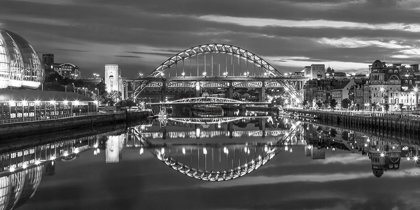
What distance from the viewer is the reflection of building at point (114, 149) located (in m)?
32.6

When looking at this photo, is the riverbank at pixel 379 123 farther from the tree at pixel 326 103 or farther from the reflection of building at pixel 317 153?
the tree at pixel 326 103

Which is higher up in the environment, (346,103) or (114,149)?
(346,103)

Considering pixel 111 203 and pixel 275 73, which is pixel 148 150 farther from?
pixel 275 73

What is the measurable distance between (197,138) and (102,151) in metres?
16.1

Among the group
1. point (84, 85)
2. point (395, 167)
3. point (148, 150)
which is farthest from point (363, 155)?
point (84, 85)

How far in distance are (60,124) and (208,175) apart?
27.4m

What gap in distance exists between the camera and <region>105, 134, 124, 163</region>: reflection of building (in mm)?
32644

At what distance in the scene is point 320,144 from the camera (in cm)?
4181

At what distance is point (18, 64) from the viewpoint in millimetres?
60344

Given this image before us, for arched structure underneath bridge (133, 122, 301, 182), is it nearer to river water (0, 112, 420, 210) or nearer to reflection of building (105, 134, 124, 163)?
river water (0, 112, 420, 210)

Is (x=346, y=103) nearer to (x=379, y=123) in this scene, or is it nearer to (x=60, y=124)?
(x=379, y=123)

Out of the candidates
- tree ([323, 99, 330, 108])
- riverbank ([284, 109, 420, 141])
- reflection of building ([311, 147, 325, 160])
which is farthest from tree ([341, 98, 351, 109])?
reflection of building ([311, 147, 325, 160])

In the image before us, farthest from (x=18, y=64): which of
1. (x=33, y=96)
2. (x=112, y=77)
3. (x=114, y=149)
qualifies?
(x=112, y=77)

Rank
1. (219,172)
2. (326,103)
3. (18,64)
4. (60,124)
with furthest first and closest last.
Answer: (326,103) → (18,64) → (60,124) → (219,172)
